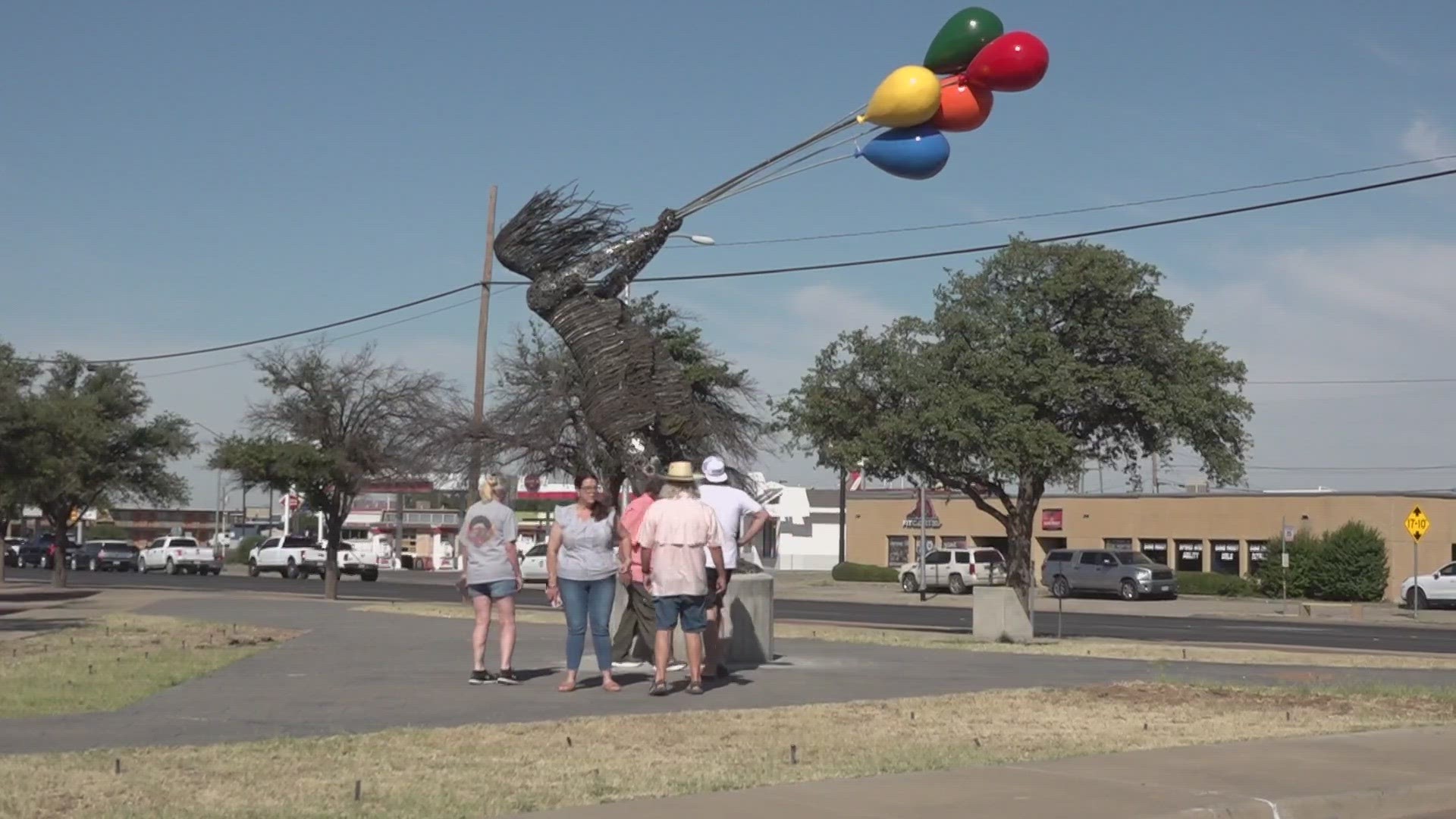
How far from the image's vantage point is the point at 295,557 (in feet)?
182

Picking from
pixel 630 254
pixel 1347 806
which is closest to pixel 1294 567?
pixel 630 254

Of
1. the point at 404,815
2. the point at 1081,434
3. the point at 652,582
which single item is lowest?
the point at 404,815

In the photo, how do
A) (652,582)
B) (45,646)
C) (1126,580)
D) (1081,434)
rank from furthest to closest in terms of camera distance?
(1126,580) → (1081,434) → (45,646) → (652,582)

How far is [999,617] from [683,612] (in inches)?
325

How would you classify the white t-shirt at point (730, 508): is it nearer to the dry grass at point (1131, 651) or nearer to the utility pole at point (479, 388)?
the dry grass at point (1131, 651)

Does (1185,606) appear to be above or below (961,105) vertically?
below

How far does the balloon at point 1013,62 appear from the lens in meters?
13.0

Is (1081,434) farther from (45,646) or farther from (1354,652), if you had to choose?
(45,646)

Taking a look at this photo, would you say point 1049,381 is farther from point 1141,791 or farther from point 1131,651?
point 1141,791

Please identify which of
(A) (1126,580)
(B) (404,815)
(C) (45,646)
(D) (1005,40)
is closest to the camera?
(B) (404,815)

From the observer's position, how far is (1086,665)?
15.0m

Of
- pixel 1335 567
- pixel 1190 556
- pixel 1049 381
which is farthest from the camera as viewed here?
pixel 1190 556

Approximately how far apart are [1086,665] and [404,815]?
30.3ft

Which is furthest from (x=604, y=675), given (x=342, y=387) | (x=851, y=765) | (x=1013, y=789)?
(x=342, y=387)
